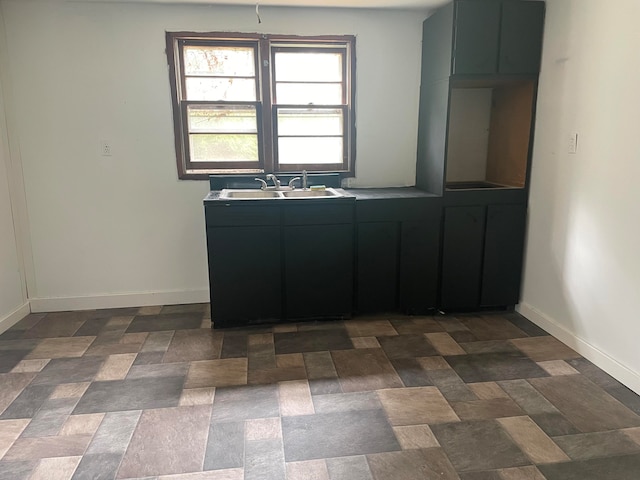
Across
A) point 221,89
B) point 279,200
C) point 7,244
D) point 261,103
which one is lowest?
point 7,244

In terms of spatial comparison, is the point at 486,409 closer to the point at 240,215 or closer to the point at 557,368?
the point at 557,368

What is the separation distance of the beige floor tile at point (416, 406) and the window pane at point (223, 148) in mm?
2101

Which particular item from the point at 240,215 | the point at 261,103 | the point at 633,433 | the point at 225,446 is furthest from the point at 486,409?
the point at 261,103

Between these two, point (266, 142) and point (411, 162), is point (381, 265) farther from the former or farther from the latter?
point (266, 142)

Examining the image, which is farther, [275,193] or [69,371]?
[275,193]

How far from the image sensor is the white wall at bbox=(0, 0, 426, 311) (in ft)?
10.6

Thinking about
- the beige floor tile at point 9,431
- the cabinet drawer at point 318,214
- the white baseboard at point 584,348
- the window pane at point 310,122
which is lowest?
the beige floor tile at point 9,431

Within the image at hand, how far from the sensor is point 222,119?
351 cm

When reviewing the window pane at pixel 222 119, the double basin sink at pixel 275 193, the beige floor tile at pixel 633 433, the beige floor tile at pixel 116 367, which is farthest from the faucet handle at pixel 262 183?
the beige floor tile at pixel 633 433

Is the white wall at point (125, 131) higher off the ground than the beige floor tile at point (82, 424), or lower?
higher

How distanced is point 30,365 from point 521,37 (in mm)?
3730

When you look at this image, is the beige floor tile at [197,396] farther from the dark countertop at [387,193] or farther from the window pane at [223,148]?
the window pane at [223,148]

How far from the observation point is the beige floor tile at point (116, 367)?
8.36 ft

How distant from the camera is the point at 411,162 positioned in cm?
373
